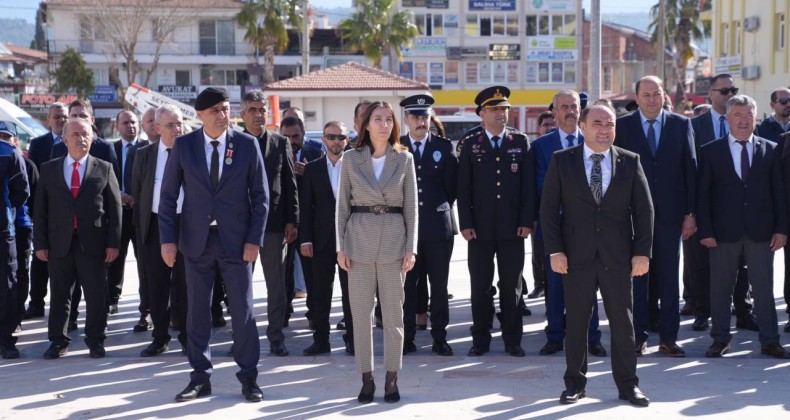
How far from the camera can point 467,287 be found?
11.9 meters

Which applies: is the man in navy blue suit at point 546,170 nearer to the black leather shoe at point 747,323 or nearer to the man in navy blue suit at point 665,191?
the man in navy blue suit at point 665,191

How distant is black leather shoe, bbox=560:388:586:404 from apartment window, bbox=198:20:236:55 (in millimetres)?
54657

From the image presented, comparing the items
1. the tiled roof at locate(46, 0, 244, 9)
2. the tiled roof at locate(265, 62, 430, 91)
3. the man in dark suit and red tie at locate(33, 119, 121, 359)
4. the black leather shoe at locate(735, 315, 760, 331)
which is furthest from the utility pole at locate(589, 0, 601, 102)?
the tiled roof at locate(46, 0, 244, 9)

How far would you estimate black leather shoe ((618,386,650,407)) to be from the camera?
6547 mm

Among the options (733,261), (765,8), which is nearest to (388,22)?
(765,8)

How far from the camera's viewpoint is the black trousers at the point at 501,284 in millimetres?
8234

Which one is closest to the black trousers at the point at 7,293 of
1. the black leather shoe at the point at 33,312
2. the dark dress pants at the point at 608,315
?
the black leather shoe at the point at 33,312

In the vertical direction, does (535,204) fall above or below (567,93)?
below

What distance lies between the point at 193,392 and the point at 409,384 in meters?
1.55

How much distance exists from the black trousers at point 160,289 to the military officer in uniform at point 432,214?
1925 mm

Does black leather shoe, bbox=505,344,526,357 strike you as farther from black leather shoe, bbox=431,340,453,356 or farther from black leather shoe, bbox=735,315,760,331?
black leather shoe, bbox=735,315,760,331

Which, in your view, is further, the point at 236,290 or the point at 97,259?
the point at 97,259

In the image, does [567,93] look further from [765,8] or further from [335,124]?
[765,8]

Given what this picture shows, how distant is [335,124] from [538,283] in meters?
3.56
